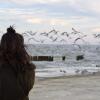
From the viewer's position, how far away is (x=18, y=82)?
4008mm

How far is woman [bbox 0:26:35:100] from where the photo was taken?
3980 millimetres

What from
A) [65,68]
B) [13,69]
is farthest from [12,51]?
[65,68]

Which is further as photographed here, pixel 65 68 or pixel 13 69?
pixel 65 68

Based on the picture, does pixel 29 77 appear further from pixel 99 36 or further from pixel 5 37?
pixel 99 36

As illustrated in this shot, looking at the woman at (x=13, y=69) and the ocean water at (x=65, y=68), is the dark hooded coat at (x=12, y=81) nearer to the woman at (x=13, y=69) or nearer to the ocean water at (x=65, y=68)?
the woman at (x=13, y=69)

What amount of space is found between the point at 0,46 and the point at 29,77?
0.40 m

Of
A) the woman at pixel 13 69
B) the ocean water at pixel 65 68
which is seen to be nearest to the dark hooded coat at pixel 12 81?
the woman at pixel 13 69

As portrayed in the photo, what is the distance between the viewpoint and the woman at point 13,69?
13.1ft

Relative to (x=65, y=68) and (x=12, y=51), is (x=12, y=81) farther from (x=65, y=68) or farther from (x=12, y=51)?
(x=65, y=68)

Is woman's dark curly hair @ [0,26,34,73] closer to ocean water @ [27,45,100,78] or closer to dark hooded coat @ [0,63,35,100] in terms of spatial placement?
dark hooded coat @ [0,63,35,100]

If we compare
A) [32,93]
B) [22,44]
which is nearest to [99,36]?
[32,93]

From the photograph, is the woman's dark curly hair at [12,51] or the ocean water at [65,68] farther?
the ocean water at [65,68]

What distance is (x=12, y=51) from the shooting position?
157 inches

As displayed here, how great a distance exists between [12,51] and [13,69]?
0.56ft
